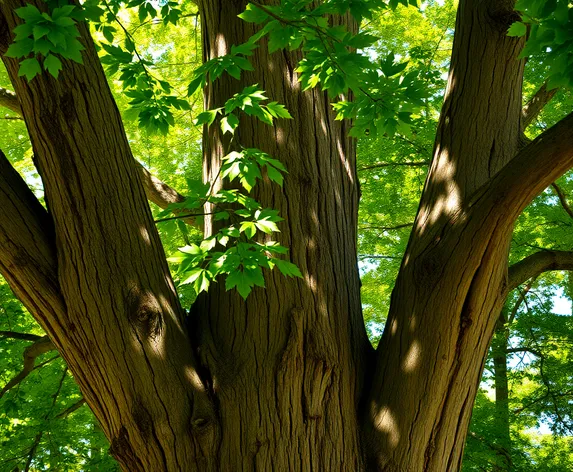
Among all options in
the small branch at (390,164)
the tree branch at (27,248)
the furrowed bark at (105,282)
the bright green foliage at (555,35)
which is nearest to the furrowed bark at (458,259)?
the bright green foliage at (555,35)

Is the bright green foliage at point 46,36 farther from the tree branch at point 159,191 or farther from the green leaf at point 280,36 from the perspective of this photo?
the tree branch at point 159,191

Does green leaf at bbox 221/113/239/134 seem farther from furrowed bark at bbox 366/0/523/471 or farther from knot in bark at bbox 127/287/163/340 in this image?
furrowed bark at bbox 366/0/523/471

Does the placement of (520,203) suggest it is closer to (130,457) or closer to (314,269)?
(314,269)

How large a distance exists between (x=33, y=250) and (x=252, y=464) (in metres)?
1.41

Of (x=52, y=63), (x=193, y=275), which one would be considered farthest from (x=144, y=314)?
(x=52, y=63)

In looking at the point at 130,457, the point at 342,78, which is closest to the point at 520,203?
the point at 342,78

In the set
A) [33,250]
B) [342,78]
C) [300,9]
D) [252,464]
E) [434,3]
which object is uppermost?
[434,3]

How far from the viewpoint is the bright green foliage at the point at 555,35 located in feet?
7.04

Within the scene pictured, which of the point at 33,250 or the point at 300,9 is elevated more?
the point at 300,9

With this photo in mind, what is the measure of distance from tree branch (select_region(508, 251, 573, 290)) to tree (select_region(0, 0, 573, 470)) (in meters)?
0.03

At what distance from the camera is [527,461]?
24.4 feet

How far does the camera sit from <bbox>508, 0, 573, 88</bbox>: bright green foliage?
2146mm

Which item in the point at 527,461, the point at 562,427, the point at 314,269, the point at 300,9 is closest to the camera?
the point at 300,9

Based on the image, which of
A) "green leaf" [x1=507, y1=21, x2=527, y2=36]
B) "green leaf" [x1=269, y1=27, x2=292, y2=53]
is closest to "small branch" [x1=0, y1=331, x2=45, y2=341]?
"green leaf" [x1=269, y1=27, x2=292, y2=53]
